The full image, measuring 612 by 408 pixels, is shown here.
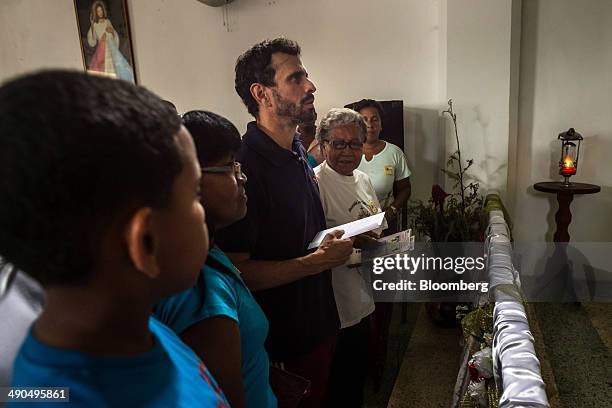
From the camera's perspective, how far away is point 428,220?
258 cm

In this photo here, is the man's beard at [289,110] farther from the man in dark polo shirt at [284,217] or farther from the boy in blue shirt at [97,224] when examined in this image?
the boy in blue shirt at [97,224]

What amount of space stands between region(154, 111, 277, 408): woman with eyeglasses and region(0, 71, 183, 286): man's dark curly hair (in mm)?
254

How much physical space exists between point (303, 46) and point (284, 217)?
8.46 feet

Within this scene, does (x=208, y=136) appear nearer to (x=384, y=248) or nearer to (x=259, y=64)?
(x=259, y=64)

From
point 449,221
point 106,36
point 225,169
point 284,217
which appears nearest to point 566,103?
point 449,221

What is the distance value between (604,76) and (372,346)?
2409mm

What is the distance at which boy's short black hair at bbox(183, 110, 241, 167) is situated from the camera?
0.79 meters

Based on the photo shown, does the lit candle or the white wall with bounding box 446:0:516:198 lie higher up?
the white wall with bounding box 446:0:516:198

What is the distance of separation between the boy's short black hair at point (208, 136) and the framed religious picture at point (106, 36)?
11.6ft

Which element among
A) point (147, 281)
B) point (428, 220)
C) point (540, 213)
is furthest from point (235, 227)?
point (540, 213)

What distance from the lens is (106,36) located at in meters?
3.98

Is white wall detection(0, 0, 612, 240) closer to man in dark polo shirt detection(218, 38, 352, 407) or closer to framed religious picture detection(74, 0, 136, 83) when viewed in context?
framed religious picture detection(74, 0, 136, 83)

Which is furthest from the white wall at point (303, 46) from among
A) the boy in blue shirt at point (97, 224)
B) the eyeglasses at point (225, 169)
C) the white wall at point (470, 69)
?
the boy in blue shirt at point (97, 224)

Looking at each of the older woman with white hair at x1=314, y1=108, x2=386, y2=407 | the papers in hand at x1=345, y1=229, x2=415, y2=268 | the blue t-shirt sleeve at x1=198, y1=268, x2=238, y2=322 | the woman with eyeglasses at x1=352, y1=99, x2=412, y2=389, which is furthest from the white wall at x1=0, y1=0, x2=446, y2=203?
the blue t-shirt sleeve at x1=198, y1=268, x2=238, y2=322
